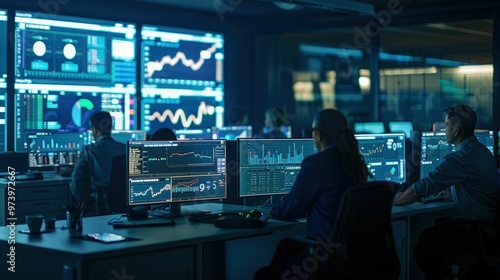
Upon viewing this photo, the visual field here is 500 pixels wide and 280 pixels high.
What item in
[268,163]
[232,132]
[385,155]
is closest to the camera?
[268,163]

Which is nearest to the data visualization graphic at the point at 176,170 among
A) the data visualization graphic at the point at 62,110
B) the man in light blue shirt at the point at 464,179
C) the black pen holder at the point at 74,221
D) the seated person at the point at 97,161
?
the black pen holder at the point at 74,221

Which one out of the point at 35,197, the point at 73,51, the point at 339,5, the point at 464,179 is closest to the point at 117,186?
the point at 35,197

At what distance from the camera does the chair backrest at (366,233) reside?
3764 mm

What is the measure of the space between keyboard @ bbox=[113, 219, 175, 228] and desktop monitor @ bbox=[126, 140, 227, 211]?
22cm

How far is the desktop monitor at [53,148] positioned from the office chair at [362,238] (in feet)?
14.3

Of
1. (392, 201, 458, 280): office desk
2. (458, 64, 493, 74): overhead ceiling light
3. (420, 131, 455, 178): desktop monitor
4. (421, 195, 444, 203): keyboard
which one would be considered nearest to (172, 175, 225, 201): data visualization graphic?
(392, 201, 458, 280): office desk

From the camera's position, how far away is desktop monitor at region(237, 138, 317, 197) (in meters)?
4.97

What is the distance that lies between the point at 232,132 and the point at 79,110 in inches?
72.0

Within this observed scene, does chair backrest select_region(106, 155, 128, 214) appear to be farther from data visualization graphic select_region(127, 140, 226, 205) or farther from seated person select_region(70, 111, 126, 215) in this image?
data visualization graphic select_region(127, 140, 226, 205)

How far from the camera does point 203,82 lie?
10.2m

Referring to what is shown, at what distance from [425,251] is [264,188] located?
111cm

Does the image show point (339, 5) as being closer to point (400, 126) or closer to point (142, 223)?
point (400, 126)

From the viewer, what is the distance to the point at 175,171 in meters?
Result: 4.62

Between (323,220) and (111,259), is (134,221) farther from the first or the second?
(323,220)
